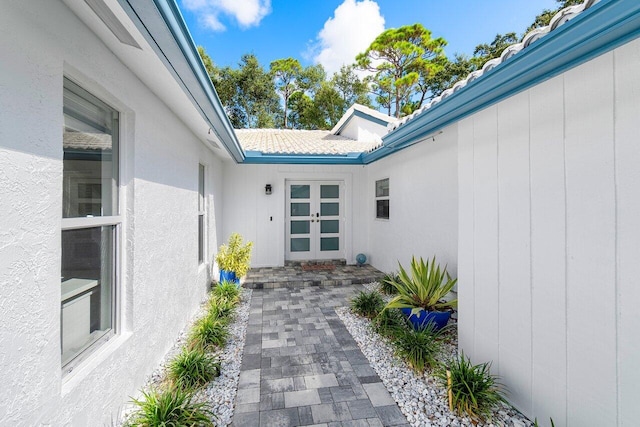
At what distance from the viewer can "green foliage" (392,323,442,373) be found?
3223mm

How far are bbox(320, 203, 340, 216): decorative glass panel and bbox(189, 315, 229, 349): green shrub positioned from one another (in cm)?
494

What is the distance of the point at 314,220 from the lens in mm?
8320

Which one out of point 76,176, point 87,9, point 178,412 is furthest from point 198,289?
point 87,9

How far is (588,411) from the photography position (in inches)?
80.8

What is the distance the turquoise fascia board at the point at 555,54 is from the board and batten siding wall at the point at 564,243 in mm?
221

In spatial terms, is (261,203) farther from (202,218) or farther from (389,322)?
(389,322)

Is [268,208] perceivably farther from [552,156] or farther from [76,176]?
[552,156]

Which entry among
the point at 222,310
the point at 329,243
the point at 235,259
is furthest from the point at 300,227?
the point at 222,310

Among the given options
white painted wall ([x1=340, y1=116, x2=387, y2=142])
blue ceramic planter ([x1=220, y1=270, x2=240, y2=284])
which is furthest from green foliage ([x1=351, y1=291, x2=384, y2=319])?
white painted wall ([x1=340, y1=116, x2=387, y2=142])

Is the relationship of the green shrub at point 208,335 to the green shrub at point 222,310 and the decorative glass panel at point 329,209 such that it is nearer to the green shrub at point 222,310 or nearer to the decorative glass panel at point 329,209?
the green shrub at point 222,310

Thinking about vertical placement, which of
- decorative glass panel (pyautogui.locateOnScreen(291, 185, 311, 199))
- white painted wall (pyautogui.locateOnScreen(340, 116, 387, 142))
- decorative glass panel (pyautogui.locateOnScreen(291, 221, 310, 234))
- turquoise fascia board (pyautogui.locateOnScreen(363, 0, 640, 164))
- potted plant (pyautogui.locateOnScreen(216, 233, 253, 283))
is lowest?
potted plant (pyautogui.locateOnScreen(216, 233, 253, 283))

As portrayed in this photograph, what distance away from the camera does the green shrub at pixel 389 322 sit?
3.97 m

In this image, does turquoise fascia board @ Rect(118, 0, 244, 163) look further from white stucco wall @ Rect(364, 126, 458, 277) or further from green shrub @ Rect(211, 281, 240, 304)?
white stucco wall @ Rect(364, 126, 458, 277)

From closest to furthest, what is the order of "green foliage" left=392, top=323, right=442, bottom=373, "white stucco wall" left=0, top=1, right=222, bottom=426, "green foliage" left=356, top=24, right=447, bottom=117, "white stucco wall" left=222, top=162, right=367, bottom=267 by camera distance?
"white stucco wall" left=0, top=1, right=222, bottom=426, "green foliage" left=392, top=323, right=442, bottom=373, "white stucco wall" left=222, top=162, right=367, bottom=267, "green foliage" left=356, top=24, right=447, bottom=117
